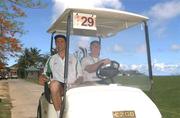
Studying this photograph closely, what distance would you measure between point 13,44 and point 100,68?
11042 mm

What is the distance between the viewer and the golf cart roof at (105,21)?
6.74m

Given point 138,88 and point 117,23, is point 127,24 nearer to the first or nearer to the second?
point 117,23

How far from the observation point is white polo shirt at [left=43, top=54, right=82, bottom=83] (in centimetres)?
684

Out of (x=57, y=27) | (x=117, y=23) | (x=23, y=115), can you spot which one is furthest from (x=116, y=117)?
(x=23, y=115)

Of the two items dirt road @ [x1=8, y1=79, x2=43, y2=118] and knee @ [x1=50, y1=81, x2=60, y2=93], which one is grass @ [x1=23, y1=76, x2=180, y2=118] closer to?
knee @ [x1=50, y1=81, x2=60, y2=93]

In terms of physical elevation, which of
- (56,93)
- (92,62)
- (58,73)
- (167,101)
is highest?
(92,62)

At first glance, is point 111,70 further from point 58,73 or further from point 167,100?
point 167,100

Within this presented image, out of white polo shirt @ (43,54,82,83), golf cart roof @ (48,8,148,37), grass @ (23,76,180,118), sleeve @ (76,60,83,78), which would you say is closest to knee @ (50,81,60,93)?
white polo shirt @ (43,54,82,83)

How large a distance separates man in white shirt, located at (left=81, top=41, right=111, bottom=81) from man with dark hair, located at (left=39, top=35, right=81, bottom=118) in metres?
0.14

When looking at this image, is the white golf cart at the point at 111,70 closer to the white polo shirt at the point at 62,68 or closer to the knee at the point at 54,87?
the white polo shirt at the point at 62,68

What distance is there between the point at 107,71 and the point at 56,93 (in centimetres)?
83

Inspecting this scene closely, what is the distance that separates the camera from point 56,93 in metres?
6.89

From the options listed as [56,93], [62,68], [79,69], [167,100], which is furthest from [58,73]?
[167,100]

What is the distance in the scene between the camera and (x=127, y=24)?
7.43 m
